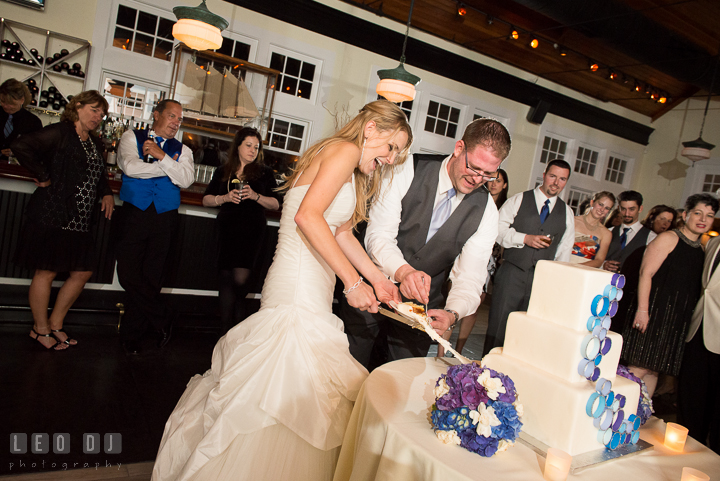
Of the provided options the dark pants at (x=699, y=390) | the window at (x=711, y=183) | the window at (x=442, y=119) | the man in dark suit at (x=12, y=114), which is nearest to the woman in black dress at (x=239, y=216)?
the man in dark suit at (x=12, y=114)

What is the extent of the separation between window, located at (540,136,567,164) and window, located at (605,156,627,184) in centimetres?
141

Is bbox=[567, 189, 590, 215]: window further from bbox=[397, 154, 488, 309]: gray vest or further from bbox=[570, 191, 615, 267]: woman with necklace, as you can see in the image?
bbox=[397, 154, 488, 309]: gray vest

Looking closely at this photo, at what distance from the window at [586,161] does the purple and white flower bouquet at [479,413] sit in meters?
9.10

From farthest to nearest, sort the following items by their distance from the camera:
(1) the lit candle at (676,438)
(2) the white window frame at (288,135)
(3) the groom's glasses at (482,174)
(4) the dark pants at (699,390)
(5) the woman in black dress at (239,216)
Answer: (2) the white window frame at (288,135)
(5) the woman in black dress at (239,216)
(4) the dark pants at (699,390)
(3) the groom's glasses at (482,174)
(1) the lit candle at (676,438)

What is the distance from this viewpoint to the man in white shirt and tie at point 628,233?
4.79 metres

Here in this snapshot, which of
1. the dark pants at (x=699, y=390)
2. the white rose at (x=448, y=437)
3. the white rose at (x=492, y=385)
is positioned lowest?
the dark pants at (x=699, y=390)

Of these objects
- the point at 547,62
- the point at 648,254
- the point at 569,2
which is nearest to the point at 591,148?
the point at 547,62

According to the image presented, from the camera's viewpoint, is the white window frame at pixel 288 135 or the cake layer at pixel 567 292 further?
the white window frame at pixel 288 135

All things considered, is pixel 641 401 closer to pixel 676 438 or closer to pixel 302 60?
pixel 676 438

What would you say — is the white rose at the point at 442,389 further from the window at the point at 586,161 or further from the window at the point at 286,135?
the window at the point at 586,161

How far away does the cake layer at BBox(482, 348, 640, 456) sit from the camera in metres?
1.24

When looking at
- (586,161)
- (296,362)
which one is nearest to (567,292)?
(296,362)

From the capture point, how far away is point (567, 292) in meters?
1.34

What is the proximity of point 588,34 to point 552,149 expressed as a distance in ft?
9.07
